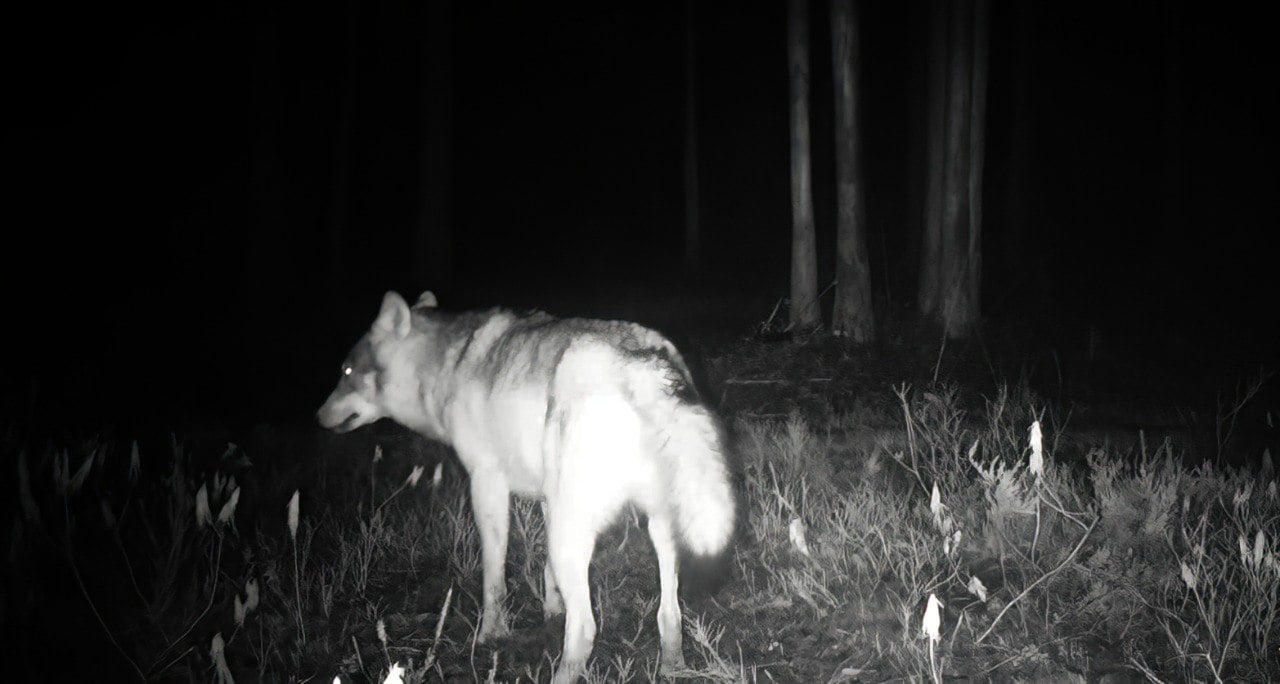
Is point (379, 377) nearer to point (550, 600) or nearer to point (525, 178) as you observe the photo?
point (550, 600)

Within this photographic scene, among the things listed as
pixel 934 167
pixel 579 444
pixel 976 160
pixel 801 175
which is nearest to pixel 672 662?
pixel 579 444

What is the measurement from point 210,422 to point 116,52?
75.1 feet

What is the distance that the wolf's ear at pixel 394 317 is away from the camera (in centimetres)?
510

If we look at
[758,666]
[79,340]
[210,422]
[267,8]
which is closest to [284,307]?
[79,340]

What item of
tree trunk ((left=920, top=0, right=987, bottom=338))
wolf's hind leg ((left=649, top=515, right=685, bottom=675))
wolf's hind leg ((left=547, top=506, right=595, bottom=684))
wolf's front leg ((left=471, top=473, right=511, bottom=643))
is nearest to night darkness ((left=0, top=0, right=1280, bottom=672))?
tree trunk ((left=920, top=0, right=987, bottom=338))

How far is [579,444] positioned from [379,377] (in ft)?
7.04

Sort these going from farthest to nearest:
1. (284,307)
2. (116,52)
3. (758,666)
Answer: (116,52) < (284,307) < (758,666)

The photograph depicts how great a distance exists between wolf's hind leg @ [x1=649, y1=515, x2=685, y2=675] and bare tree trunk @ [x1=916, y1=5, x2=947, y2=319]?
775cm

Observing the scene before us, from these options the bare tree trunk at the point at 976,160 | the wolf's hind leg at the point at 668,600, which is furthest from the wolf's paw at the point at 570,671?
the bare tree trunk at the point at 976,160

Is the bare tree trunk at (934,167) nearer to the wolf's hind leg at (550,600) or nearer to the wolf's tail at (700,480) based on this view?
the wolf's hind leg at (550,600)

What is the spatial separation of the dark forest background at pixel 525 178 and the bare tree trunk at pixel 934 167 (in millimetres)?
825

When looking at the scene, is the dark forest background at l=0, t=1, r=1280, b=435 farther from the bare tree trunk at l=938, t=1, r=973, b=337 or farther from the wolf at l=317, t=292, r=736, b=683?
the wolf at l=317, t=292, r=736, b=683

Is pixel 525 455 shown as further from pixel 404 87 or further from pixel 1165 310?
pixel 404 87

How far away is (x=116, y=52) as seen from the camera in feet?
83.6
